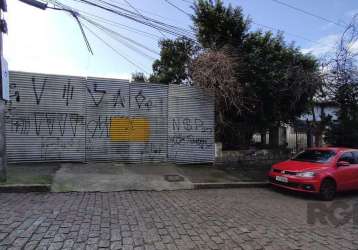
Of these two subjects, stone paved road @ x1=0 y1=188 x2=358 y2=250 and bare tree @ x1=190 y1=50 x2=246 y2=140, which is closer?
stone paved road @ x1=0 y1=188 x2=358 y2=250

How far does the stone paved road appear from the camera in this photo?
4.83 meters

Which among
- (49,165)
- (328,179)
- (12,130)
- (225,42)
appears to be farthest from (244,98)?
(12,130)

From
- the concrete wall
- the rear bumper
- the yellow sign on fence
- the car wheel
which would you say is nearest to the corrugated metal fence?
the yellow sign on fence

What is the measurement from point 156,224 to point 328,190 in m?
5.71

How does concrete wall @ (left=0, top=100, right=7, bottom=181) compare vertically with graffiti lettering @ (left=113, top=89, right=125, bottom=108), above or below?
below

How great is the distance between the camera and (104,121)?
38.5 feet

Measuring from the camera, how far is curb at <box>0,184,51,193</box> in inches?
308

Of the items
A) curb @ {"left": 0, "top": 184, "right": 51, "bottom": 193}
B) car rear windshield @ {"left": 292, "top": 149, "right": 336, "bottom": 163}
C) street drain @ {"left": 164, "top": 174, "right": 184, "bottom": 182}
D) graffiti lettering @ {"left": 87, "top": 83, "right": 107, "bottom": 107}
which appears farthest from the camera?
graffiti lettering @ {"left": 87, "top": 83, "right": 107, "bottom": 107}

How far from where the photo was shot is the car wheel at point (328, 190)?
902 cm

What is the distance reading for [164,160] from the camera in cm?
1248

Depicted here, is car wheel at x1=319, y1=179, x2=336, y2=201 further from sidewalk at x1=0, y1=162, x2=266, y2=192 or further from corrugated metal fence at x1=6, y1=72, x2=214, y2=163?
corrugated metal fence at x1=6, y1=72, x2=214, y2=163

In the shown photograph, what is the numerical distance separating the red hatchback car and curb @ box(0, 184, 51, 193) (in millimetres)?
6451

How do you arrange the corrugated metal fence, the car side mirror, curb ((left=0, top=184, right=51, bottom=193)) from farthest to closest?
the corrugated metal fence < the car side mirror < curb ((left=0, top=184, right=51, bottom=193))

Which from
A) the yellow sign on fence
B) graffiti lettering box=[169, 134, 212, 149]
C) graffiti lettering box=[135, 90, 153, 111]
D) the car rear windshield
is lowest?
the car rear windshield
